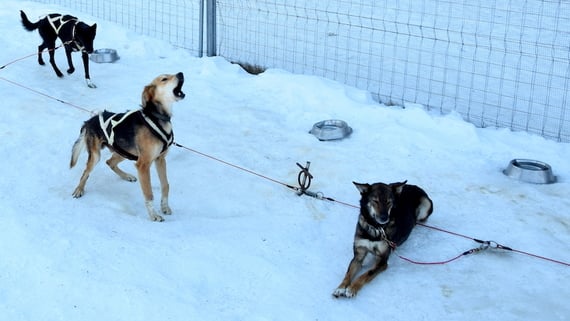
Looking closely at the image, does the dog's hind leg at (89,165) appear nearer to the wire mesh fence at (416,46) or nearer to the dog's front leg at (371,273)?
the dog's front leg at (371,273)

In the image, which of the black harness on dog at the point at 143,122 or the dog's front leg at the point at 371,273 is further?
the black harness on dog at the point at 143,122

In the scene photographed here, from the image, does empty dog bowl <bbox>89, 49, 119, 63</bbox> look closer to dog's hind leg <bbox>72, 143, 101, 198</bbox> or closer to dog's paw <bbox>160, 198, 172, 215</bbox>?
dog's hind leg <bbox>72, 143, 101, 198</bbox>

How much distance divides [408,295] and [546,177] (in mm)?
2278

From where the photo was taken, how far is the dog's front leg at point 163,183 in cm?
506

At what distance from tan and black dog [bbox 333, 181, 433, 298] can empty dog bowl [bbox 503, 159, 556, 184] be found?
170cm

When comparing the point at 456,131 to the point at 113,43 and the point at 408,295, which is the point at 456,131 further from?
the point at 113,43

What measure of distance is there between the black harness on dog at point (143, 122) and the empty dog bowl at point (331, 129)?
2.06 metres

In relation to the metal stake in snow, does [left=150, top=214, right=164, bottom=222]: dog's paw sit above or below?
below

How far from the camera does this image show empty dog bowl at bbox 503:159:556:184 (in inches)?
224

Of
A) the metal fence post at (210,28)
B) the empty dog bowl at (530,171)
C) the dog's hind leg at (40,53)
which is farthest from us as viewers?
the metal fence post at (210,28)

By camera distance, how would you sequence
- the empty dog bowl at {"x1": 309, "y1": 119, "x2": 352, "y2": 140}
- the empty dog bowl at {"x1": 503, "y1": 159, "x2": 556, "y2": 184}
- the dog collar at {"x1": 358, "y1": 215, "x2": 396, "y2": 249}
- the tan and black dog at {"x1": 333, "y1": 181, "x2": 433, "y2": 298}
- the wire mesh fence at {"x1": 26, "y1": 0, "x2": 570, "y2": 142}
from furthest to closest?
the wire mesh fence at {"x1": 26, "y1": 0, "x2": 570, "y2": 142} → the empty dog bowl at {"x1": 309, "y1": 119, "x2": 352, "y2": 140} → the empty dog bowl at {"x1": 503, "y1": 159, "x2": 556, "y2": 184} → the dog collar at {"x1": 358, "y1": 215, "x2": 396, "y2": 249} → the tan and black dog at {"x1": 333, "y1": 181, "x2": 433, "y2": 298}

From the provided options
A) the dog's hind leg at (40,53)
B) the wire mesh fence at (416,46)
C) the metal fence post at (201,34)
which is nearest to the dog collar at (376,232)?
the wire mesh fence at (416,46)

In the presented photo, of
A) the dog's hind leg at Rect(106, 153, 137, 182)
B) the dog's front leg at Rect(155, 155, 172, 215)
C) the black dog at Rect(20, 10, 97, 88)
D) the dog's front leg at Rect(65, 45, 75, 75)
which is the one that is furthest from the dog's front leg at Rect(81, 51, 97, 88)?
the dog's front leg at Rect(155, 155, 172, 215)

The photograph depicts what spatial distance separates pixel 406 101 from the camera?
761cm
